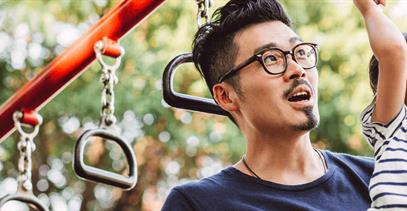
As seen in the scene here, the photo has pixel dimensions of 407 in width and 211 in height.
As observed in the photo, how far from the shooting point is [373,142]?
5.30 feet

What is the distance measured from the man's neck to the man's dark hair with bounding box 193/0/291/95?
5.2 inches

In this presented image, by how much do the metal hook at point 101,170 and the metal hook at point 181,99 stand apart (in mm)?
216

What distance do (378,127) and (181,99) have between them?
511 millimetres

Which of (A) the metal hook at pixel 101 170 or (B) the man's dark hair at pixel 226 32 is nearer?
(B) the man's dark hair at pixel 226 32

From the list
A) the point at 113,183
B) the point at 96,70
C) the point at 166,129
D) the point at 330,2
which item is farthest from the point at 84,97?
the point at 113,183

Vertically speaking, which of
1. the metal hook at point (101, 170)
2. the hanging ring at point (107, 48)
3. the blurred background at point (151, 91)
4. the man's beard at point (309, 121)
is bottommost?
the blurred background at point (151, 91)

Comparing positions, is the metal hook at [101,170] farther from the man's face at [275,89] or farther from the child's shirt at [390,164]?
the child's shirt at [390,164]

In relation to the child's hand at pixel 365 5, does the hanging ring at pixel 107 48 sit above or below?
below

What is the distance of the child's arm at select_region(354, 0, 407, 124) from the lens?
1.50m

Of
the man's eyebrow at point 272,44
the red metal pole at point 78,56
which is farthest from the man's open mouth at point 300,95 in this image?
the red metal pole at point 78,56

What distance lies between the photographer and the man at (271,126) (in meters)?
1.72

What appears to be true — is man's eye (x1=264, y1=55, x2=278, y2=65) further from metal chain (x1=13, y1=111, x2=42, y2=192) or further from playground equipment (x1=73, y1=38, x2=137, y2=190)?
metal chain (x1=13, y1=111, x2=42, y2=192)

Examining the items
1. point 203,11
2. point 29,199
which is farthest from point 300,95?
point 29,199

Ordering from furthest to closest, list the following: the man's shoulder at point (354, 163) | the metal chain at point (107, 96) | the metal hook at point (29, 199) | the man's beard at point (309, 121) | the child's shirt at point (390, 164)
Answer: the metal hook at point (29, 199) → the metal chain at point (107, 96) → the man's shoulder at point (354, 163) → the man's beard at point (309, 121) → the child's shirt at point (390, 164)
